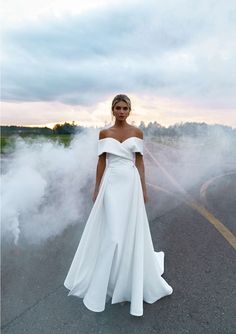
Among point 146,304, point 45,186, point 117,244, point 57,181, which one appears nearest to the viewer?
point 117,244

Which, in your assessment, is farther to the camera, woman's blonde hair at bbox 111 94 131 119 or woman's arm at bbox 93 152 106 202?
woman's arm at bbox 93 152 106 202

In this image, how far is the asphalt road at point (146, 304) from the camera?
2.55m

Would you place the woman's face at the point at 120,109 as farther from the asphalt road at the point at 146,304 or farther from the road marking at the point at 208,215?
the road marking at the point at 208,215

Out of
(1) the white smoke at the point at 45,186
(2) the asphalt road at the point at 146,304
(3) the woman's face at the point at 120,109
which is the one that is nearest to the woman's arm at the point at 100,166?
(3) the woman's face at the point at 120,109

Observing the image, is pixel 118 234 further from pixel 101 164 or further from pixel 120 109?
pixel 120 109

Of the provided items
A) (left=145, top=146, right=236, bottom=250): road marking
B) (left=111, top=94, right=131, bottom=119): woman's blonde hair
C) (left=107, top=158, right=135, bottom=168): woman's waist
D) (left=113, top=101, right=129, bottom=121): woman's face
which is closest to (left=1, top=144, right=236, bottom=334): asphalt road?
(left=145, top=146, right=236, bottom=250): road marking

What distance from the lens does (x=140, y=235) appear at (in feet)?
9.24

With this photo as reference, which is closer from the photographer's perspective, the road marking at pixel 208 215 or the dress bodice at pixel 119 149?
the dress bodice at pixel 119 149

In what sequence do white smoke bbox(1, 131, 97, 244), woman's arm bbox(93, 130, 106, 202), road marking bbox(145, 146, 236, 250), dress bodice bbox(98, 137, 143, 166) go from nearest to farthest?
dress bodice bbox(98, 137, 143, 166)
woman's arm bbox(93, 130, 106, 202)
road marking bbox(145, 146, 236, 250)
white smoke bbox(1, 131, 97, 244)

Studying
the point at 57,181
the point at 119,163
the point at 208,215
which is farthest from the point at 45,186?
the point at 119,163

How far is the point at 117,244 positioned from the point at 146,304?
70cm

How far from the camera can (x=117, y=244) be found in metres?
2.70

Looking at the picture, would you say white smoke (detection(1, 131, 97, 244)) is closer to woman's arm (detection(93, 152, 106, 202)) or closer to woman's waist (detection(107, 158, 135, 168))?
woman's arm (detection(93, 152, 106, 202))

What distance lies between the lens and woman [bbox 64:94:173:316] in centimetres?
272
